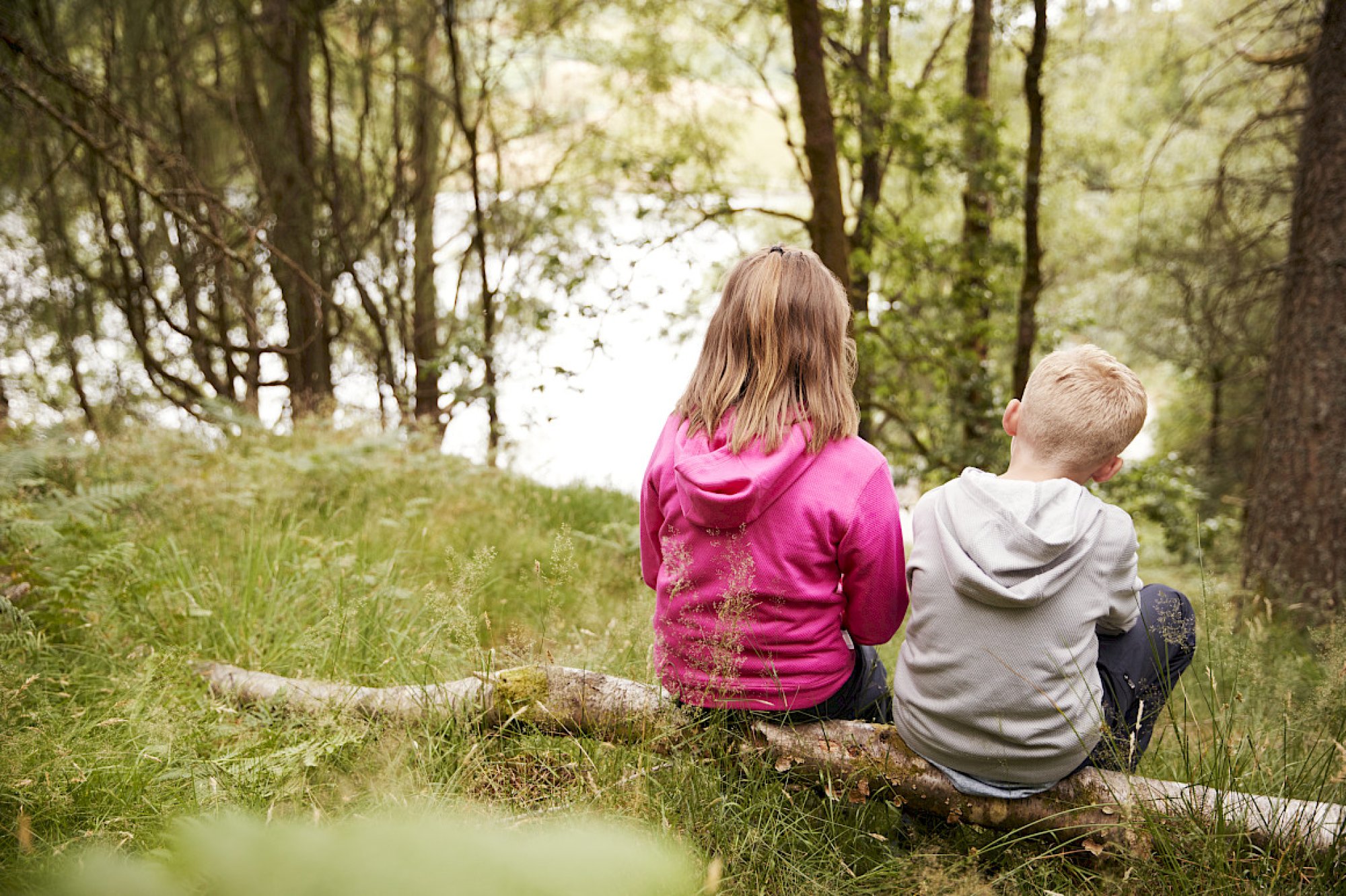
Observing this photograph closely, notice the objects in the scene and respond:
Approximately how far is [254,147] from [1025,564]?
8847 mm

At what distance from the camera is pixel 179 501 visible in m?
3.65

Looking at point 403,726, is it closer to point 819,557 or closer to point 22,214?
point 819,557

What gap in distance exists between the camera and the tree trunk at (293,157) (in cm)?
790

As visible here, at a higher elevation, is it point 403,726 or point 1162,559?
point 403,726

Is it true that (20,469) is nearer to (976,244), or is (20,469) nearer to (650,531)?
(650,531)

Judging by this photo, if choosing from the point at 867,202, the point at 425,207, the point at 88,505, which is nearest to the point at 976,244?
the point at 867,202

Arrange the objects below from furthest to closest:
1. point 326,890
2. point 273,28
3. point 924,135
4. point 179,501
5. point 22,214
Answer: point 22,214 → point 273,28 → point 924,135 → point 179,501 → point 326,890

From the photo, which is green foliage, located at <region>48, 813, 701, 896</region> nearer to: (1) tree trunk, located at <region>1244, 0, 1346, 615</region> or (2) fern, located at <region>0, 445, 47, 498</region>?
(2) fern, located at <region>0, 445, 47, 498</region>

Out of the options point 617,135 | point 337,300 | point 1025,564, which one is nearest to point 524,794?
point 1025,564

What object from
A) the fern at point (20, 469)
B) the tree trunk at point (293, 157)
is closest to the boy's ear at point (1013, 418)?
the fern at point (20, 469)

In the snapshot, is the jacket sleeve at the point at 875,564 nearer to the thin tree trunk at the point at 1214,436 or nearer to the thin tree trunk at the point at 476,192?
the thin tree trunk at the point at 476,192

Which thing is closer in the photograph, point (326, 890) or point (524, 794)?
point (326, 890)

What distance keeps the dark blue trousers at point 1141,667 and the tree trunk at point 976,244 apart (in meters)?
4.21

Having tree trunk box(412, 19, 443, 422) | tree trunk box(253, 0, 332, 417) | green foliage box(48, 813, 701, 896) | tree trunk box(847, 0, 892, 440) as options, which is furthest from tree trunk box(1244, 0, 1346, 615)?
tree trunk box(412, 19, 443, 422)
